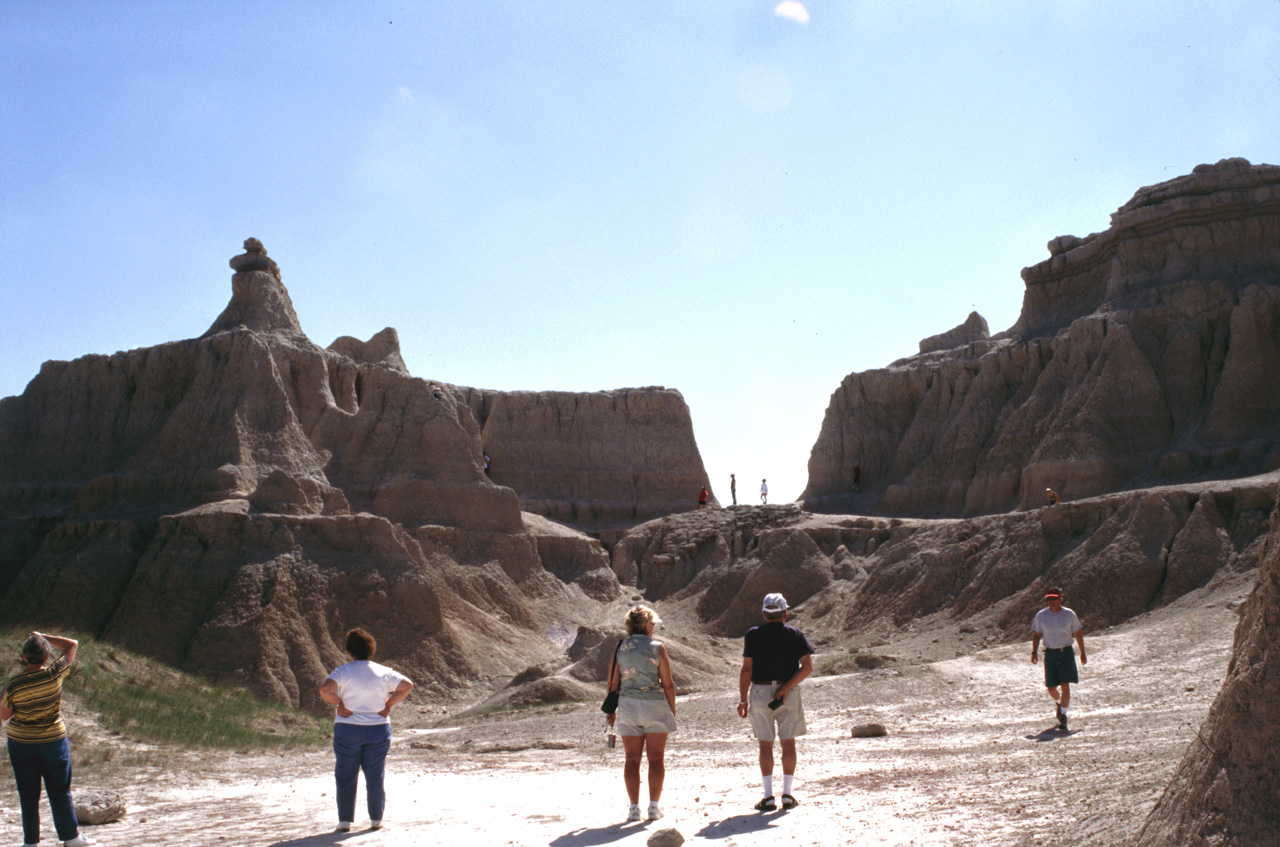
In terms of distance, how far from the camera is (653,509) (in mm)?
55344

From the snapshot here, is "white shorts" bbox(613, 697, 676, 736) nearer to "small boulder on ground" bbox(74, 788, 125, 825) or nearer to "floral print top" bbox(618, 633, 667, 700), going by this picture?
"floral print top" bbox(618, 633, 667, 700)

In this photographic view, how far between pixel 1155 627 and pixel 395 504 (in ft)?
74.1

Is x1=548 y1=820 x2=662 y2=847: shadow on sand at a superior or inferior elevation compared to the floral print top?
inferior

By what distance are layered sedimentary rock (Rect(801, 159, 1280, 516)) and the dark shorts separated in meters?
22.4

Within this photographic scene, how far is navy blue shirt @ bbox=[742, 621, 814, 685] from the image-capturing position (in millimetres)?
8289

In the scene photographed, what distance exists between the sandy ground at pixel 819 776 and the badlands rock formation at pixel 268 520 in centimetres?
776

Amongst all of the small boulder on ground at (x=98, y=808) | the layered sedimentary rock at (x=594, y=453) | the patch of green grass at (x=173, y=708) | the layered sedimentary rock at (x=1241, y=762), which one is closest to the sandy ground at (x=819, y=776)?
the small boulder on ground at (x=98, y=808)

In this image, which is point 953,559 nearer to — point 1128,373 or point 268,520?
point 1128,373

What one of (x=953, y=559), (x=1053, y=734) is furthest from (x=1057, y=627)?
(x=953, y=559)

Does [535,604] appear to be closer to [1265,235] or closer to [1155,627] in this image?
[1155,627]

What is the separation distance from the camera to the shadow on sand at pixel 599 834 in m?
7.55

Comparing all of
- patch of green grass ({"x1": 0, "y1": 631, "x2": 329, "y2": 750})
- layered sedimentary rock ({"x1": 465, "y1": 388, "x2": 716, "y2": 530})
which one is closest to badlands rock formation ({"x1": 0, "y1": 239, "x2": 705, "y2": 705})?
patch of green grass ({"x1": 0, "y1": 631, "x2": 329, "y2": 750})

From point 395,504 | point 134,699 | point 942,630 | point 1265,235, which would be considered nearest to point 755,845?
point 134,699

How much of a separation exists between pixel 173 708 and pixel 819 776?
1233cm
